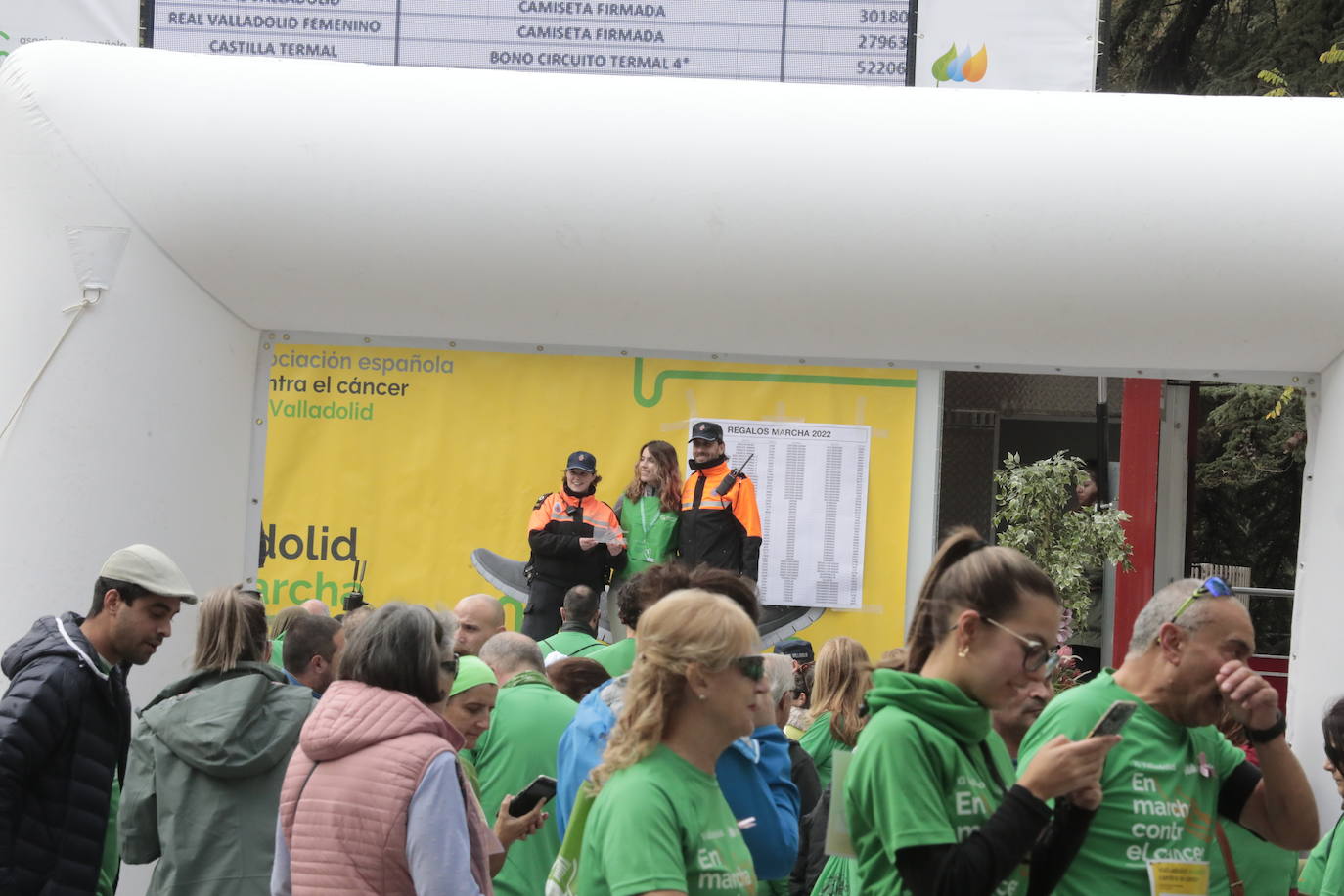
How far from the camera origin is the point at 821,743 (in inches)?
181

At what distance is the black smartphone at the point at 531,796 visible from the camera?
357 centimetres

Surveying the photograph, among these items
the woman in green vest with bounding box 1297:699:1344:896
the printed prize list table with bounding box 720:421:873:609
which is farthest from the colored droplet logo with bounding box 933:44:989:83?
the woman in green vest with bounding box 1297:699:1344:896

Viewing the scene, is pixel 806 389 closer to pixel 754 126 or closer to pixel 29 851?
pixel 754 126

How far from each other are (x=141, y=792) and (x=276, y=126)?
2498 millimetres

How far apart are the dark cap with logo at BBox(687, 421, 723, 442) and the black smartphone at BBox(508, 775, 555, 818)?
343cm

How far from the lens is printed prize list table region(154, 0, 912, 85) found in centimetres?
823

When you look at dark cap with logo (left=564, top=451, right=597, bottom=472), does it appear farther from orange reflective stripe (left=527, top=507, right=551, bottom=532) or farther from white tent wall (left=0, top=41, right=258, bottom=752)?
white tent wall (left=0, top=41, right=258, bottom=752)

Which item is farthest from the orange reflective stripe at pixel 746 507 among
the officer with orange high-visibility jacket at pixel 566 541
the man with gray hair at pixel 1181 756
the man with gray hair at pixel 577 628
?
the man with gray hair at pixel 1181 756

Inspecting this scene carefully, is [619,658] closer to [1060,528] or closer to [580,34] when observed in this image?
[1060,528]

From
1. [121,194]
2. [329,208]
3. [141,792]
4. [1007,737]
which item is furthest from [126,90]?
[1007,737]

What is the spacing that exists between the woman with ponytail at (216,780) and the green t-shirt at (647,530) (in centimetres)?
370

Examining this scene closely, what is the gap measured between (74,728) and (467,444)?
3081mm

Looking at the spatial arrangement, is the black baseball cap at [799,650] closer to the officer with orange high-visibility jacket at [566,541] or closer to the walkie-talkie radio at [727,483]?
the walkie-talkie radio at [727,483]

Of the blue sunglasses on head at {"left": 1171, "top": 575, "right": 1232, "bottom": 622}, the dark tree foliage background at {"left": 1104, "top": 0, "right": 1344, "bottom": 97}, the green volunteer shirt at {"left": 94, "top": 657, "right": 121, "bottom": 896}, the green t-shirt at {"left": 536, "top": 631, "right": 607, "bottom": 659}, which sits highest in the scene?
the dark tree foliage background at {"left": 1104, "top": 0, "right": 1344, "bottom": 97}
